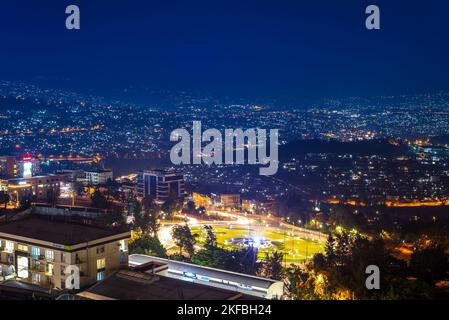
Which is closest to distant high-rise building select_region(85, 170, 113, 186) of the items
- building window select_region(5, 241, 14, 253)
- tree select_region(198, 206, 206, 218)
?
tree select_region(198, 206, 206, 218)

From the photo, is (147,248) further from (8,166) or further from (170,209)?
(8,166)

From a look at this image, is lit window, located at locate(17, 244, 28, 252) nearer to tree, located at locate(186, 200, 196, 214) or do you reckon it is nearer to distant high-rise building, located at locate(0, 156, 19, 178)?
tree, located at locate(186, 200, 196, 214)

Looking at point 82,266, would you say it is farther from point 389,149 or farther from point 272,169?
point 389,149

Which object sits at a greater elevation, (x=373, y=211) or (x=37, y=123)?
(x=37, y=123)

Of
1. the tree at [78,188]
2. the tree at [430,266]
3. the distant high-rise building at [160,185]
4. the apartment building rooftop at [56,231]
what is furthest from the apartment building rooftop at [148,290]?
the tree at [78,188]

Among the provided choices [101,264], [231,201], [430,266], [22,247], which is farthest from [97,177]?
[430,266]

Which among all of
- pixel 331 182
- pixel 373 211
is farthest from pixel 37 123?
pixel 373 211
